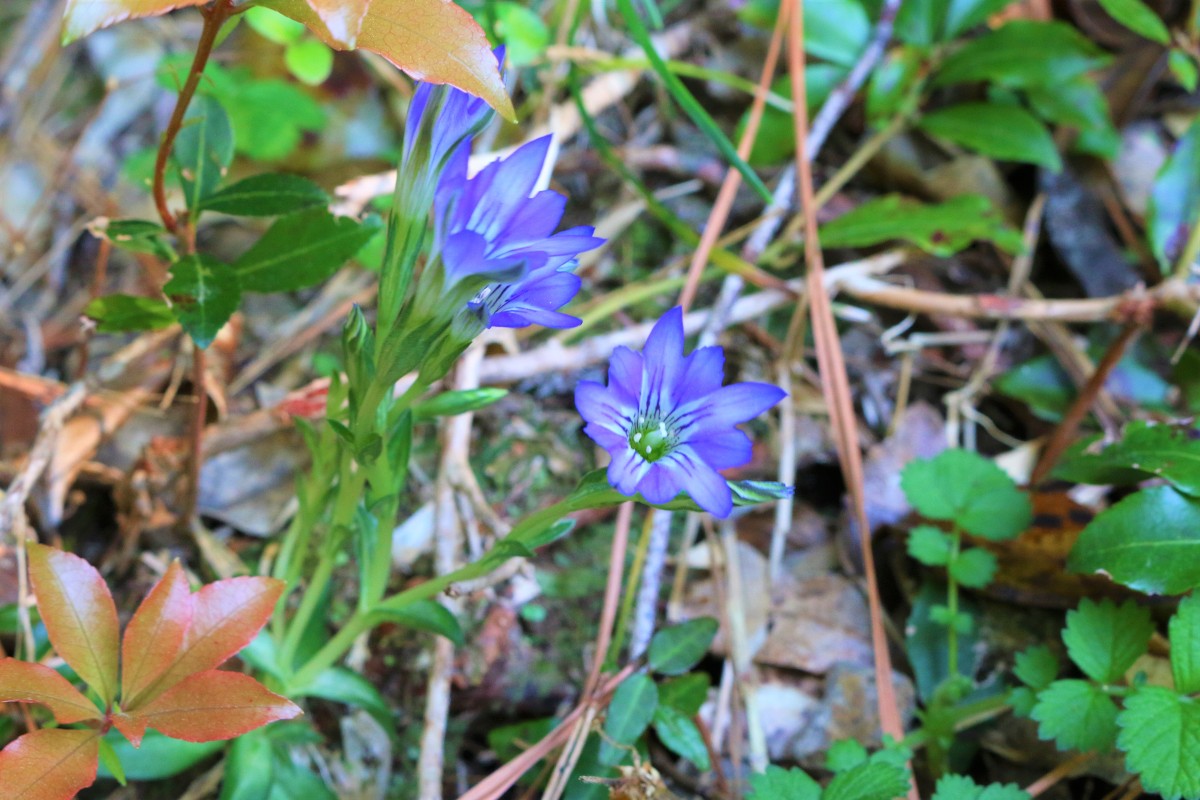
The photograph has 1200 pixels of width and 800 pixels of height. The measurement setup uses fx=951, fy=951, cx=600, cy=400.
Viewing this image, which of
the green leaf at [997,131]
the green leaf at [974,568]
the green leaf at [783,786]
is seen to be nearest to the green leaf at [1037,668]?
the green leaf at [974,568]

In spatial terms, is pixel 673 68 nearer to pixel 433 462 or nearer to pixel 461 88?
pixel 433 462

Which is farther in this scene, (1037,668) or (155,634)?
(1037,668)

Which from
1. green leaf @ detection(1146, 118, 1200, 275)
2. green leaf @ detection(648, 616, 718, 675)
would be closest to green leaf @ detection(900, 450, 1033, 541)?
green leaf @ detection(648, 616, 718, 675)

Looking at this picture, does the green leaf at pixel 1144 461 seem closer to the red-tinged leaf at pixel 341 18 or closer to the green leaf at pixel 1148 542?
the green leaf at pixel 1148 542

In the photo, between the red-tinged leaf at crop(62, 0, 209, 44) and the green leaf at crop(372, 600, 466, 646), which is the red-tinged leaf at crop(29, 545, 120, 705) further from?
the red-tinged leaf at crop(62, 0, 209, 44)

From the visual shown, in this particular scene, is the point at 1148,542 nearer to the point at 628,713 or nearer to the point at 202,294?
the point at 628,713

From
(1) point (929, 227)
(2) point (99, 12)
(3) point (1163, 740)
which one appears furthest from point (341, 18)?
(1) point (929, 227)

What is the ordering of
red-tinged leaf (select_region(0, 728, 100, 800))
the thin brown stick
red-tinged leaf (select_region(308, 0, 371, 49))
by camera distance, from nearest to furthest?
red-tinged leaf (select_region(308, 0, 371, 49)) < red-tinged leaf (select_region(0, 728, 100, 800)) < the thin brown stick
